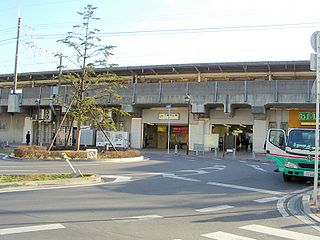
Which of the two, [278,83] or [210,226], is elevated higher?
[278,83]

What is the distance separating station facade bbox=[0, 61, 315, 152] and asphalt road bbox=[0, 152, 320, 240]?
72.1ft

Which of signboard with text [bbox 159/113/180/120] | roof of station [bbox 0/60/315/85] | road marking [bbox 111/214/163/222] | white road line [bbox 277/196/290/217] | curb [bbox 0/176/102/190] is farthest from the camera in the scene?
signboard with text [bbox 159/113/180/120]

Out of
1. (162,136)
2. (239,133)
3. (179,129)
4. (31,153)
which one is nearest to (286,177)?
(31,153)

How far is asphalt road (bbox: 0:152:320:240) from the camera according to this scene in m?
6.58

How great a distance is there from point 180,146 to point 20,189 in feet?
121

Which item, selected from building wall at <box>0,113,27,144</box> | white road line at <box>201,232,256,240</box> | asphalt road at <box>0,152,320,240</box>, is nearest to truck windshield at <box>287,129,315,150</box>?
asphalt road at <box>0,152,320,240</box>

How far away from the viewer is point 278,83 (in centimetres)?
3509

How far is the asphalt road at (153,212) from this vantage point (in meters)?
6.58

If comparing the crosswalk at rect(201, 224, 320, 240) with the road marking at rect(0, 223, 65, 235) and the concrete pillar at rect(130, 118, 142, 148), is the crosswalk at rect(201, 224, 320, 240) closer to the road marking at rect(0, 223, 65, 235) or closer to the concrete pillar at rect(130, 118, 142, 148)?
the road marking at rect(0, 223, 65, 235)

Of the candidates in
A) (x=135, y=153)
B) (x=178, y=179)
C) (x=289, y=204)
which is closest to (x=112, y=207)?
(x=289, y=204)

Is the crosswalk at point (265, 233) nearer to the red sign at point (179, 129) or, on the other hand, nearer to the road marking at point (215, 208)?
the road marking at point (215, 208)

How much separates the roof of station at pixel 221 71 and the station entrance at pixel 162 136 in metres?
5.87

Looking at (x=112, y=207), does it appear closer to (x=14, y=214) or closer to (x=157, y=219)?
(x=157, y=219)

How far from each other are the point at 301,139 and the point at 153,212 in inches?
330
